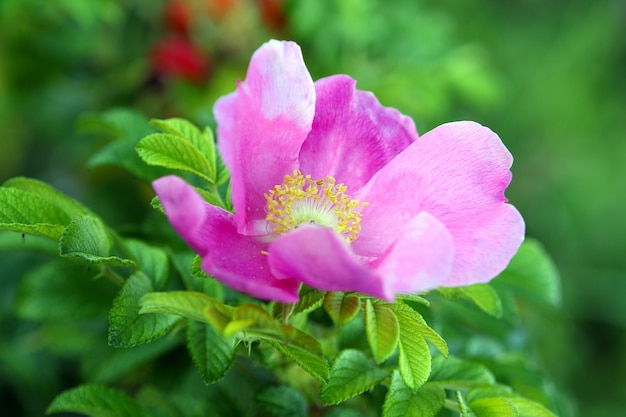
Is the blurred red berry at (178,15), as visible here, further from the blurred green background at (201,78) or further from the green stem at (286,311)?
the green stem at (286,311)

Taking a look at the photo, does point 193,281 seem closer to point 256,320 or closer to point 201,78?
point 256,320

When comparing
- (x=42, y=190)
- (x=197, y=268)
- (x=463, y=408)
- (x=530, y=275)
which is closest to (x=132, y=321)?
(x=197, y=268)

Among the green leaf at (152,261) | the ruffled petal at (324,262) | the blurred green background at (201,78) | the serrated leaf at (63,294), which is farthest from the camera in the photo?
the blurred green background at (201,78)

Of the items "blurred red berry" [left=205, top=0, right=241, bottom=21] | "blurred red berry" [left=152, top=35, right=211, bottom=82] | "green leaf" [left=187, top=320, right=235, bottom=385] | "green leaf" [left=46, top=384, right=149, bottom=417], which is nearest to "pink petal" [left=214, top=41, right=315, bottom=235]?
"green leaf" [left=187, top=320, right=235, bottom=385]

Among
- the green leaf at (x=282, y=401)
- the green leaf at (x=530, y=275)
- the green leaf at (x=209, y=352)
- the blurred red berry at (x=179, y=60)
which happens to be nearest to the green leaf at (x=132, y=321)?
the green leaf at (x=209, y=352)

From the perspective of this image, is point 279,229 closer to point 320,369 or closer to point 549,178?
point 320,369
